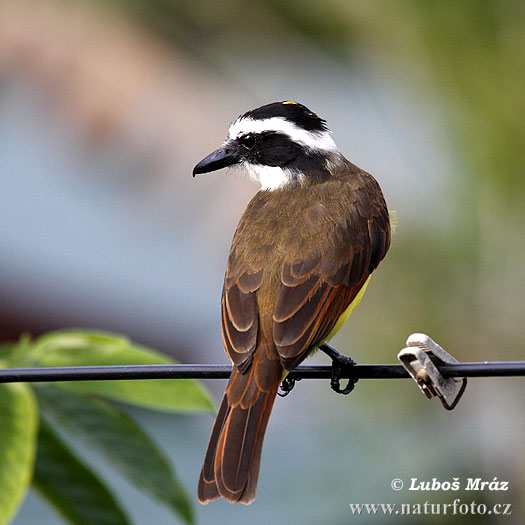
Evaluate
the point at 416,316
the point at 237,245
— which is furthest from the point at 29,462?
the point at 416,316

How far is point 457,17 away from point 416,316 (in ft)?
7.40

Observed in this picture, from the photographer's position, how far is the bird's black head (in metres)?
4.71

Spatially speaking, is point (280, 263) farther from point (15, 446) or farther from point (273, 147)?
point (15, 446)

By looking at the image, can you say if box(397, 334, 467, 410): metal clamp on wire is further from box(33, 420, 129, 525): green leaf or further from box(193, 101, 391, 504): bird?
box(33, 420, 129, 525): green leaf

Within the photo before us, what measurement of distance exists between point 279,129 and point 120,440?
87.8 inches

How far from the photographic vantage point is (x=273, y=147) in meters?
4.75

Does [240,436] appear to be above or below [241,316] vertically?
below

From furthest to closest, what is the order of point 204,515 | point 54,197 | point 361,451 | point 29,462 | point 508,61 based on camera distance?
point 54,197 < point 204,515 < point 361,451 < point 508,61 < point 29,462

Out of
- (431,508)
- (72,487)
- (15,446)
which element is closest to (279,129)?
(72,487)

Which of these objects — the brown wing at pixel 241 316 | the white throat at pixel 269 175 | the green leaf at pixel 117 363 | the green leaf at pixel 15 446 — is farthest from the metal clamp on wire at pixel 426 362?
the white throat at pixel 269 175

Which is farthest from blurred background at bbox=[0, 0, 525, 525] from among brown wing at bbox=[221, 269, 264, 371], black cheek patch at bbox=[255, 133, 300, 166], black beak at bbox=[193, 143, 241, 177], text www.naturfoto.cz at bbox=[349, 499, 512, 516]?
brown wing at bbox=[221, 269, 264, 371]

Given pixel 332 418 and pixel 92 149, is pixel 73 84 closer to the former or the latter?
pixel 92 149

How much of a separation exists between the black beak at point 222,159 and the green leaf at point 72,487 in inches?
82.4

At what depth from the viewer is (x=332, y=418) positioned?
30.6ft
